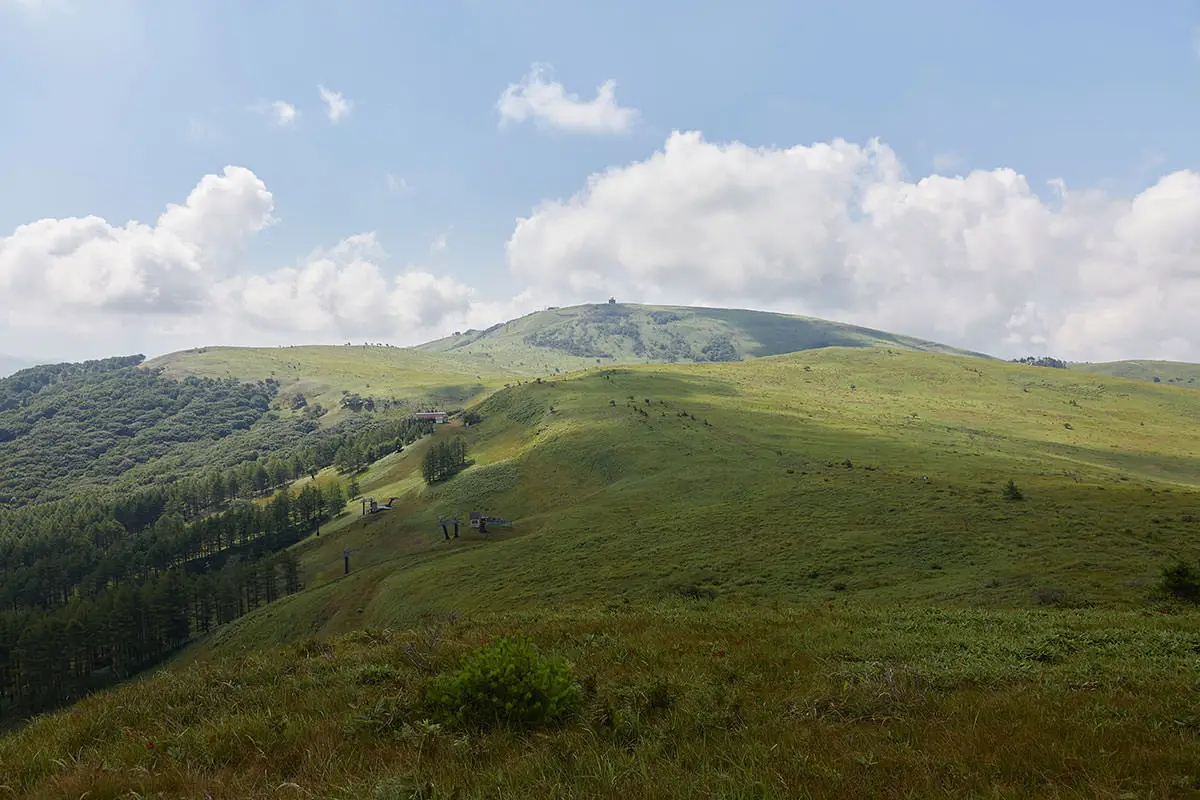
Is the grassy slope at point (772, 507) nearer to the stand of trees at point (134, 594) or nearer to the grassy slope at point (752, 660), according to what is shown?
the grassy slope at point (752, 660)

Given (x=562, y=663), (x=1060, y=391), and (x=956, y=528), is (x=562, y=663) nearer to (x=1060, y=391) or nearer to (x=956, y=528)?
(x=956, y=528)

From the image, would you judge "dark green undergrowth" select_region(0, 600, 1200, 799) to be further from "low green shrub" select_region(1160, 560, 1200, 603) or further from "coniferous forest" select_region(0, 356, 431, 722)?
"coniferous forest" select_region(0, 356, 431, 722)

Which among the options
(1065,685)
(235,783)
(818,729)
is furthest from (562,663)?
(1065,685)

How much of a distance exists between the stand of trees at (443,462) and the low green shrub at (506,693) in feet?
370

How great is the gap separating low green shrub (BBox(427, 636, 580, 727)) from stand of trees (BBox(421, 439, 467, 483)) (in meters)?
113

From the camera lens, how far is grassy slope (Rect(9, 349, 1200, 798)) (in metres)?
6.14

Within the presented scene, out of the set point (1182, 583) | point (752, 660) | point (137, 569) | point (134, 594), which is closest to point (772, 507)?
point (1182, 583)

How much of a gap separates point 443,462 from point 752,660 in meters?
116

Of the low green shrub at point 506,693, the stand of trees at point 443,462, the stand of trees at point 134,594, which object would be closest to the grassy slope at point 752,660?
the low green shrub at point 506,693

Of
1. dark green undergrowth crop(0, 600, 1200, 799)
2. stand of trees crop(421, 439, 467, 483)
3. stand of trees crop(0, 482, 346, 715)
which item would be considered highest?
dark green undergrowth crop(0, 600, 1200, 799)

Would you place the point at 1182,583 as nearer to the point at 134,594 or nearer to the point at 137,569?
the point at 134,594

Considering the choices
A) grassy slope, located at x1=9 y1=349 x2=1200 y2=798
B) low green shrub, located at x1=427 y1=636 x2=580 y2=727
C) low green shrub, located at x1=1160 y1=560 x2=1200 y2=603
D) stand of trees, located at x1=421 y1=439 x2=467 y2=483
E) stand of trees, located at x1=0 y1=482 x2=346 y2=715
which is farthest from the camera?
stand of trees, located at x1=421 y1=439 x2=467 y2=483

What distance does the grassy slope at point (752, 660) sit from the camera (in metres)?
6.14

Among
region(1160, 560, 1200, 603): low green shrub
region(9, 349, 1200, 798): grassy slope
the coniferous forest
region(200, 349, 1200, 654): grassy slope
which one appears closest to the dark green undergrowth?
region(9, 349, 1200, 798): grassy slope
